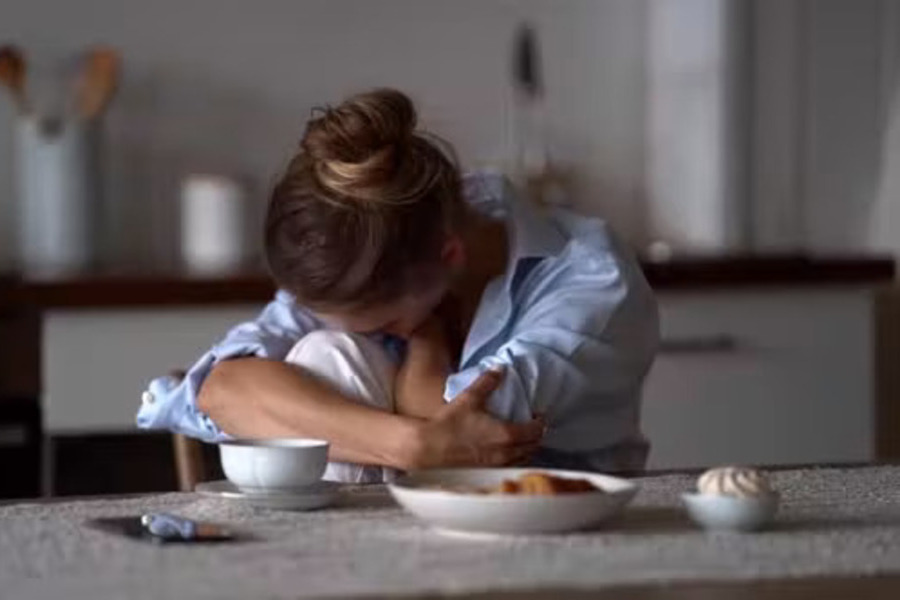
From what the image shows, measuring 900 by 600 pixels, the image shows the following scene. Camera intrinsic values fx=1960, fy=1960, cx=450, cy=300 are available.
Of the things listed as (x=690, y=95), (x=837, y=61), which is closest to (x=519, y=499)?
(x=690, y=95)

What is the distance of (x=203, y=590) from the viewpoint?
129cm

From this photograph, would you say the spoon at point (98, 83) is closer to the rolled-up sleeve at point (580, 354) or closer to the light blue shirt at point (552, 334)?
the light blue shirt at point (552, 334)

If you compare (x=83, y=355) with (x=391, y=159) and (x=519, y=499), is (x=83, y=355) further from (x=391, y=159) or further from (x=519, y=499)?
(x=519, y=499)

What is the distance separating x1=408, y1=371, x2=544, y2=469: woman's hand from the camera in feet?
5.93

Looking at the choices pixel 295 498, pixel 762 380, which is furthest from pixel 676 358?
pixel 295 498

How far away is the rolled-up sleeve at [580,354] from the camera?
6.48 ft

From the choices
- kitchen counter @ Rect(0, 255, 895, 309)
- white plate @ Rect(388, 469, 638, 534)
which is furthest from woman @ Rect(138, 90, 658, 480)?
kitchen counter @ Rect(0, 255, 895, 309)

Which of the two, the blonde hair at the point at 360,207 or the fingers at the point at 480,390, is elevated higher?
the blonde hair at the point at 360,207

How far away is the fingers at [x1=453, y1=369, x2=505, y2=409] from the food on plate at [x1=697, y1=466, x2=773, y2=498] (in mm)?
325

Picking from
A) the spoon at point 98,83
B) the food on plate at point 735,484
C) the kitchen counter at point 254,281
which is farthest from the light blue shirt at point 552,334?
the spoon at point 98,83

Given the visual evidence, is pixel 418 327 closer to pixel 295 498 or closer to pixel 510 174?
pixel 295 498

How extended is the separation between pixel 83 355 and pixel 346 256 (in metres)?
1.36

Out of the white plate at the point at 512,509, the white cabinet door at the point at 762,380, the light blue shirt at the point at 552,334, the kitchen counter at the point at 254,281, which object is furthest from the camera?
the white cabinet door at the point at 762,380

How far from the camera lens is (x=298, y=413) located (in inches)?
76.6
